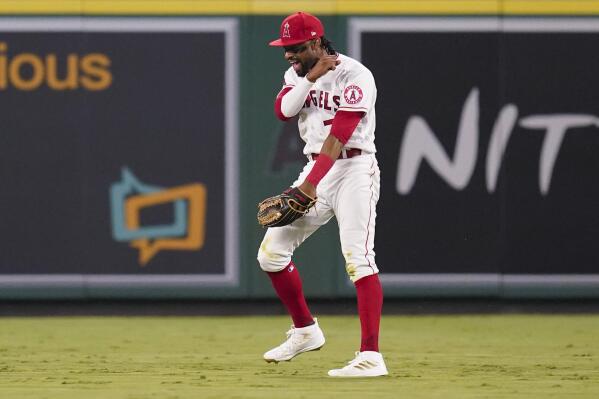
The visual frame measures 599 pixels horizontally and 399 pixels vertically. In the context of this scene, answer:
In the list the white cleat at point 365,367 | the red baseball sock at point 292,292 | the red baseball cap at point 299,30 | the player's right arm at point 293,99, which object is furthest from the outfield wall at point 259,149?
the white cleat at point 365,367

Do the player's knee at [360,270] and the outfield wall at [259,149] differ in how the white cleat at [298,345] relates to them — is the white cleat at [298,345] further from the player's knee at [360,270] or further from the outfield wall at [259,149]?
the outfield wall at [259,149]

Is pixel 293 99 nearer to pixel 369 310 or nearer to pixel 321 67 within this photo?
pixel 321 67

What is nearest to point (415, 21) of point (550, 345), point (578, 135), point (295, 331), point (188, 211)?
point (578, 135)

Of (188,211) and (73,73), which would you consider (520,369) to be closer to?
(188,211)

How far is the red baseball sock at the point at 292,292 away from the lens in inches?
283

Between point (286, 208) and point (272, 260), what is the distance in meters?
0.47

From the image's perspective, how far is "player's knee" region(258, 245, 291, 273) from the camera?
711cm

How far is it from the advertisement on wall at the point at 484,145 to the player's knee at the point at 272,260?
12.7 feet

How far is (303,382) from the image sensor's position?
658 centimetres
